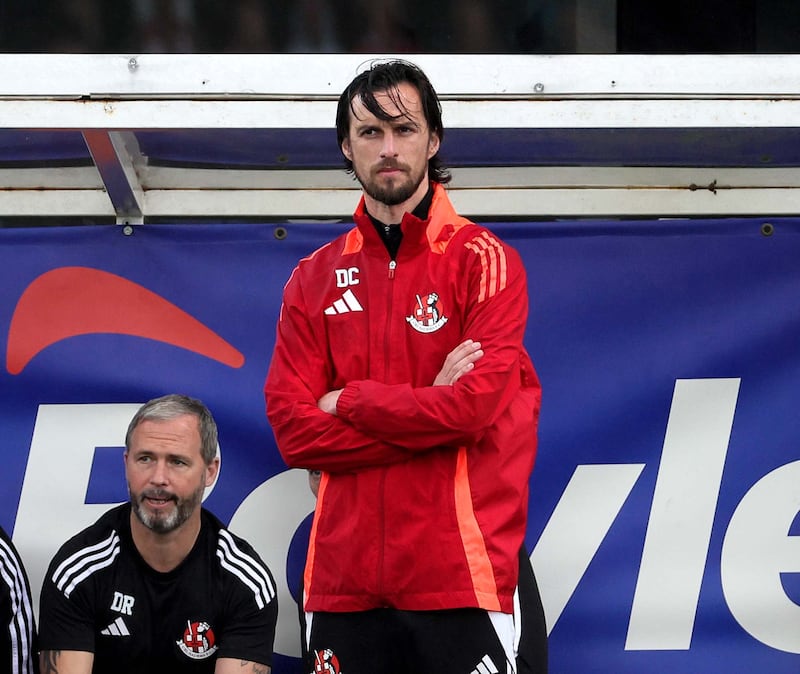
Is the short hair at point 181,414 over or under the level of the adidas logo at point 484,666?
A: over

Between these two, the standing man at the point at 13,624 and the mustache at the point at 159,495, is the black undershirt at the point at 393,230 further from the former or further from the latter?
the standing man at the point at 13,624

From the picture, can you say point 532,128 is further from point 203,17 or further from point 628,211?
point 203,17

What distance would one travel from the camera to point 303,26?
3615mm

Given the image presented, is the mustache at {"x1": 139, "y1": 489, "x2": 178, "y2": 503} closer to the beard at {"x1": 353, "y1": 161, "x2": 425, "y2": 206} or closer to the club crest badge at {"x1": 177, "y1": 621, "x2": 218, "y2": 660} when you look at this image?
the club crest badge at {"x1": 177, "y1": 621, "x2": 218, "y2": 660}

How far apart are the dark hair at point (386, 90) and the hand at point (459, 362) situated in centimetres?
56

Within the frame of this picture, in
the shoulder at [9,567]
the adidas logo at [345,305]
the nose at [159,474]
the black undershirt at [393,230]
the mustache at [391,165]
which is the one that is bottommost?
the shoulder at [9,567]

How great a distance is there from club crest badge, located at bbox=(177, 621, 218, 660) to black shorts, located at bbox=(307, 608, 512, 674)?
355mm

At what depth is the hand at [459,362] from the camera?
285cm

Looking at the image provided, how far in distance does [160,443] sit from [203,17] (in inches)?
49.8

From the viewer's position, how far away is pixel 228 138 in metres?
3.49

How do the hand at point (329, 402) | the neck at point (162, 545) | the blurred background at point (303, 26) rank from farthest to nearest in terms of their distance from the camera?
the blurred background at point (303, 26)
the neck at point (162, 545)
the hand at point (329, 402)

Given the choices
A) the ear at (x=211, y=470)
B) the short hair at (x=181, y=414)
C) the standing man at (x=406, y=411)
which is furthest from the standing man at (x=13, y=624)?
the standing man at (x=406, y=411)

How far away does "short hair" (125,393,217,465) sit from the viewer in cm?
324

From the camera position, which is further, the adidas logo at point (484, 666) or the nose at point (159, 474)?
the nose at point (159, 474)
